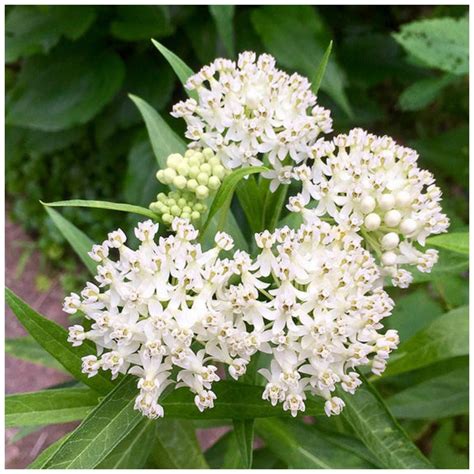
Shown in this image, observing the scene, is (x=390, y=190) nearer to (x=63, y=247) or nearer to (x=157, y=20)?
(x=157, y=20)

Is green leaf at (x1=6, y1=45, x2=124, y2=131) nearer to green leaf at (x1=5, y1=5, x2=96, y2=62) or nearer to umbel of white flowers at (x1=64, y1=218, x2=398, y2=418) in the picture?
green leaf at (x1=5, y1=5, x2=96, y2=62)

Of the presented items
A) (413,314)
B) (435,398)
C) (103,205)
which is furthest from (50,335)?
(413,314)

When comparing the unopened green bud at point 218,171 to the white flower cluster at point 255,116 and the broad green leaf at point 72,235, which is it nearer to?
the white flower cluster at point 255,116

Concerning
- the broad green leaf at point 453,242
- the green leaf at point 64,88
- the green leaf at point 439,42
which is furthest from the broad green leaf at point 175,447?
the green leaf at point 64,88

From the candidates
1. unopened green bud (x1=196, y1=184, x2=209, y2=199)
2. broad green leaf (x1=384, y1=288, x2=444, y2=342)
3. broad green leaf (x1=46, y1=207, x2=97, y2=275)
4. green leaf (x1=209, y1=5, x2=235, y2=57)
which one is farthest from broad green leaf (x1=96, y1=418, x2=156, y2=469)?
green leaf (x1=209, y1=5, x2=235, y2=57)

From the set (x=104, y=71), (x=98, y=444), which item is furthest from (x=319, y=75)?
(x=104, y=71)
